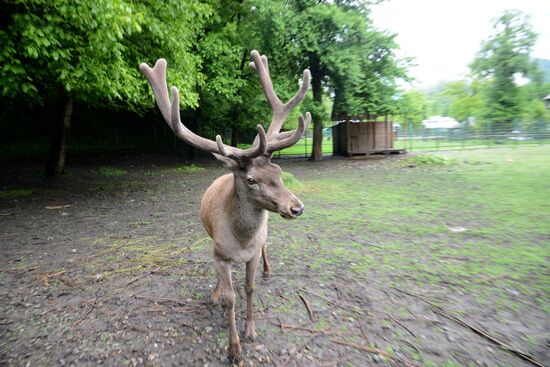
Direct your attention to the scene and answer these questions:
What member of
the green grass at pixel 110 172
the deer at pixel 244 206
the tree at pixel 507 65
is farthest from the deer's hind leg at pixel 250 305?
the tree at pixel 507 65

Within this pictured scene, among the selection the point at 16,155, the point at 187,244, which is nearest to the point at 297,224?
the point at 187,244

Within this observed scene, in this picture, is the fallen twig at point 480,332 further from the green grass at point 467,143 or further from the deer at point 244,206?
the green grass at point 467,143

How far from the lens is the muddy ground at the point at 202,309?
3018 millimetres

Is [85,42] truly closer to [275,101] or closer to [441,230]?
Result: [275,101]

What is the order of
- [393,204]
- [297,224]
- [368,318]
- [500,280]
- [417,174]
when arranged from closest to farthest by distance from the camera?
1. [368,318]
2. [500,280]
3. [297,224]
4. [393,204]
5. [417,174]

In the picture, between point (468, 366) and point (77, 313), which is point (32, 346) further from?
point (468, 366)

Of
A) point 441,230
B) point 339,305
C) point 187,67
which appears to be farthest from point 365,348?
point 187,67

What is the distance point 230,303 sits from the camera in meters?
3.24

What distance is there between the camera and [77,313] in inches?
146

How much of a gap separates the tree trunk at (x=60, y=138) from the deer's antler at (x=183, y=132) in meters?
9.37

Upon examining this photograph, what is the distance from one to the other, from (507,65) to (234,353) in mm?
41479

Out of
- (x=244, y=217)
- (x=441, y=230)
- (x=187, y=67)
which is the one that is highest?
(x=187, y=67)

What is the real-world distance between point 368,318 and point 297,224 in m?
3.62

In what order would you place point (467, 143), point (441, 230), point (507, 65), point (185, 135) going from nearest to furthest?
point (185, 135)
point (441, 230)
point (467, 143)
point (507, 65)
